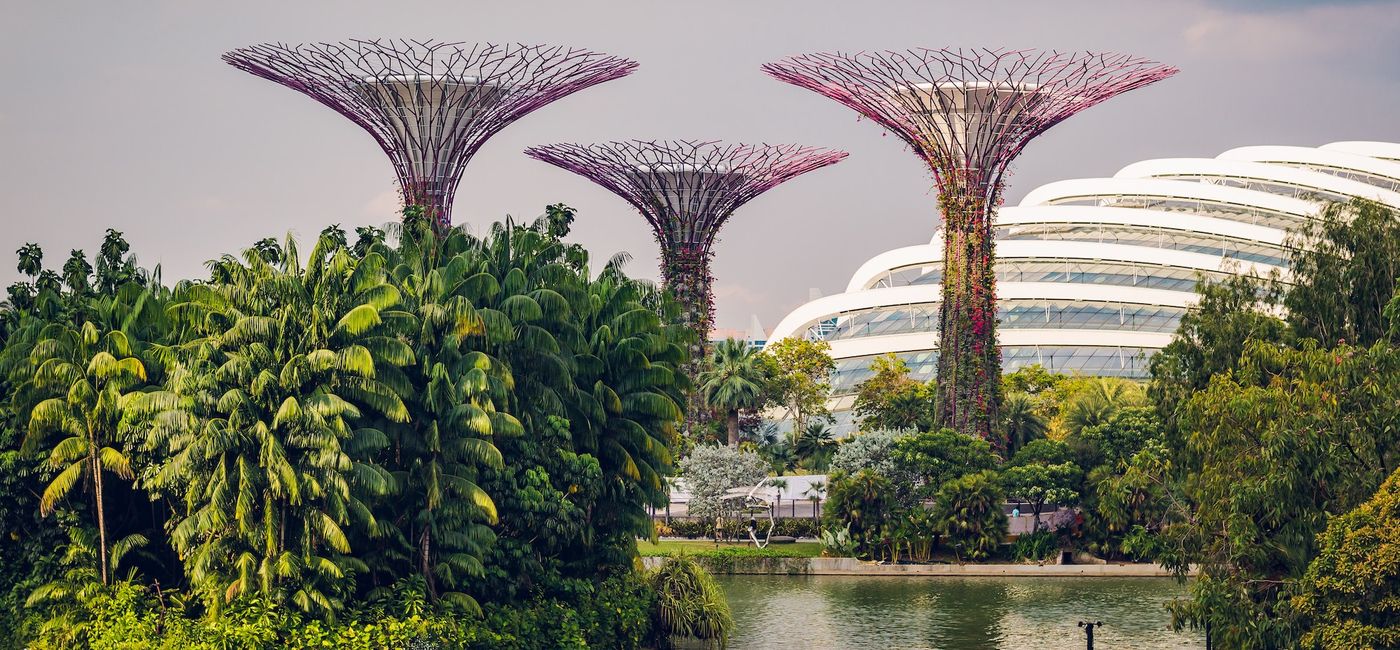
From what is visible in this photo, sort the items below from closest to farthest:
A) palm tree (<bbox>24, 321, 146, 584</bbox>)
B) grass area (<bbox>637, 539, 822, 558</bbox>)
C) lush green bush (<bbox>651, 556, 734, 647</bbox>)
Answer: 1. palm tree (<bbox>24, 321, 146, 584</bbox>)
2. lush green bush (<bbox>651, 556, 734, 647</bbox>)
3. grass area (<bbox>637, 539, 822, 558</bbox>)

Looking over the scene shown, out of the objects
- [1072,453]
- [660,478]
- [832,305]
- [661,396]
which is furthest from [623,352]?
[832,305]

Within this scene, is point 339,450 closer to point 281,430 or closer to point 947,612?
point 281,430

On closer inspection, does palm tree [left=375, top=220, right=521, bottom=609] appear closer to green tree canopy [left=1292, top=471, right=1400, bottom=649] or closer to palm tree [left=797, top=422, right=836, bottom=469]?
green tree canopy [left=1292, top=471, right=1400, bottom=649]

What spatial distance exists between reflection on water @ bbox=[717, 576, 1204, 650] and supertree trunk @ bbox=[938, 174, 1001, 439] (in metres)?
10.8

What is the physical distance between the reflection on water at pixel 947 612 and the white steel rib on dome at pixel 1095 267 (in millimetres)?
40645

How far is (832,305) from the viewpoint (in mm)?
96000

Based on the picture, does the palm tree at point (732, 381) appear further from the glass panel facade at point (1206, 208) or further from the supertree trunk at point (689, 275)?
the glass panel facade at point (1206, 208)

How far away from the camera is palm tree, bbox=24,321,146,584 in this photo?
32.1 metres

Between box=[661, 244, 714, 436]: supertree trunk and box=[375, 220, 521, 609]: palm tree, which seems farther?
box=[661, 244, 714, 436]: supertree trunk

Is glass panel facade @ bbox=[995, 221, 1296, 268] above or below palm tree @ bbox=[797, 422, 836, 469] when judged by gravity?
above

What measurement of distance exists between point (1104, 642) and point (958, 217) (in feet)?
83.5

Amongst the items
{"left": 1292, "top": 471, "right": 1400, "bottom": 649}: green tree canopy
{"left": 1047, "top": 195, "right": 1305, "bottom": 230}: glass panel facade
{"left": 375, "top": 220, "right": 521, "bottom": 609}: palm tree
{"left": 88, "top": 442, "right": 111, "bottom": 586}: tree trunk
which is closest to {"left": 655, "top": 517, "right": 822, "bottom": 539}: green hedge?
{"left": 375, "top": 220, "right": 521, "bottom": 609}: palm tree

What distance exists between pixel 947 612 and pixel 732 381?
2969 centimetres

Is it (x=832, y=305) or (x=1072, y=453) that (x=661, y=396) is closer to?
(x=1072, y=453)
